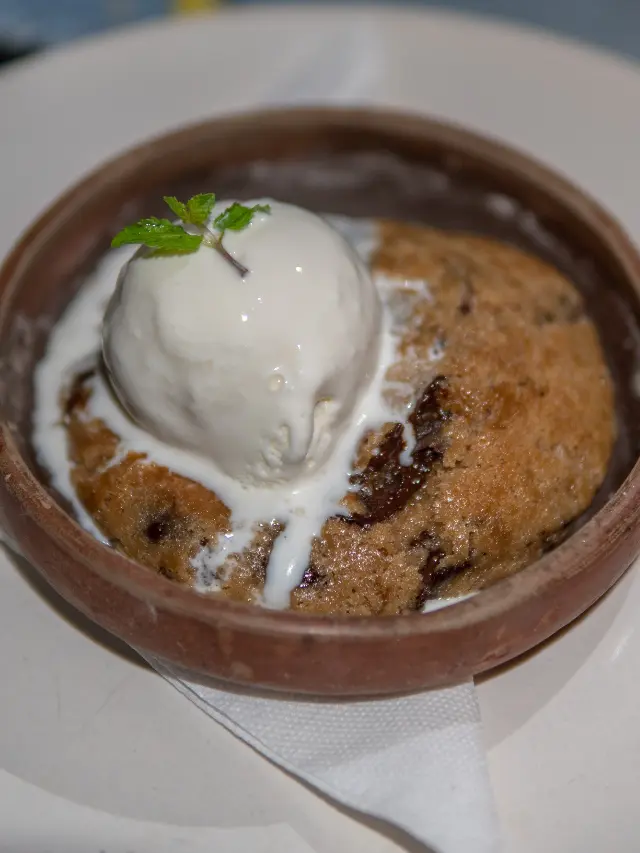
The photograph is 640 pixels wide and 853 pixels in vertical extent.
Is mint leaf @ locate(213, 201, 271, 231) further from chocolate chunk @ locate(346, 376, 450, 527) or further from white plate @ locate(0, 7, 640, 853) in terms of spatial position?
white plate @ locate(0, 7, 640, 853)

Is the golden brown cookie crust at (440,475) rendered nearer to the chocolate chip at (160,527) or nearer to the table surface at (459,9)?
the chocolate chip at (160,527)

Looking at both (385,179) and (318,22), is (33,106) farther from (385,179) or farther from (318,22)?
(385,179)

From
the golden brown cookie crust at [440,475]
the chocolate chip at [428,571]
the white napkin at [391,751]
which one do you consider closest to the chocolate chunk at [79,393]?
the golden brown cookie crust at [440,475]

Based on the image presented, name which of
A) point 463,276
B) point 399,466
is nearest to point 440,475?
point 399,466

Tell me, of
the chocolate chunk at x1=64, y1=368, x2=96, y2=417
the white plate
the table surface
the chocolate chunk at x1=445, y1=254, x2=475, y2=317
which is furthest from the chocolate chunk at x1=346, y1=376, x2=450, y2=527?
the table surface

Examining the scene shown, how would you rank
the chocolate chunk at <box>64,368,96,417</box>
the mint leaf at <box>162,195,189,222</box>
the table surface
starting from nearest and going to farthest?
1. the mint leaf at <box>162,195,189,222</box>
2. the chocolate chunk at <box>64,368,96,417</box>
3. the table surface

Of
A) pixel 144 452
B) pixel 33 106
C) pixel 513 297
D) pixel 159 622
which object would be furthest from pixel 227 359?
pixel 33 106
